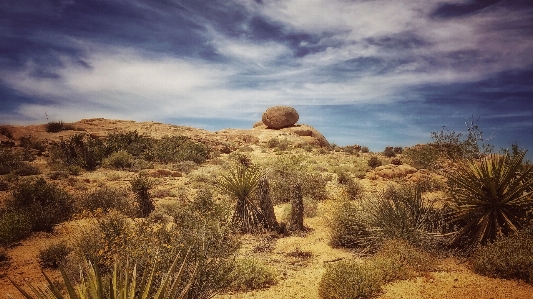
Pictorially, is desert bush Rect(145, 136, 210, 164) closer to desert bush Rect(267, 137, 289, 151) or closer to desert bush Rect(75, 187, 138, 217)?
desert bush Rect(267, 137, 289, 151)

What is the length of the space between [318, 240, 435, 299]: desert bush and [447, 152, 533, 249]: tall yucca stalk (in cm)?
127

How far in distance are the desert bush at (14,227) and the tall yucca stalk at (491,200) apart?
1153 centimetres

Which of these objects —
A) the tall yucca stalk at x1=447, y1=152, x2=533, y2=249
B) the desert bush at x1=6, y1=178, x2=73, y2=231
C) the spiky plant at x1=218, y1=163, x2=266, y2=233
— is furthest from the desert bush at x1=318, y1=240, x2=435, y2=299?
the desert bush at x1=6, y1=178, x2=73, y2=231

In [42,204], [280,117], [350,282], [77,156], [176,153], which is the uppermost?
[280,117]

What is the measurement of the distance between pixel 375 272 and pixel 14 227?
9619mm

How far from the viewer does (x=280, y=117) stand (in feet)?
133

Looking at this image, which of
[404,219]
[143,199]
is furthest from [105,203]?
[404,219]

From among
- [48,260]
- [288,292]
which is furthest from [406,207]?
[48,260]

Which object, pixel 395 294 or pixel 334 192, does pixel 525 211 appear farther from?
pixel 334 192

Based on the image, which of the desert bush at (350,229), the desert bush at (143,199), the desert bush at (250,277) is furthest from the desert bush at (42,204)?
the desert bush at (350,229)

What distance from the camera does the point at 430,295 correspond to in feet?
16.5

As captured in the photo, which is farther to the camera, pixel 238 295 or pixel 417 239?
pixel 417 239

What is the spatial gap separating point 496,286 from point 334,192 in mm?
8632

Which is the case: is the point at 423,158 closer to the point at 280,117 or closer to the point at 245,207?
the point at 245,207
